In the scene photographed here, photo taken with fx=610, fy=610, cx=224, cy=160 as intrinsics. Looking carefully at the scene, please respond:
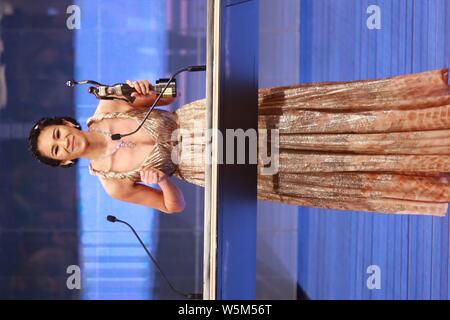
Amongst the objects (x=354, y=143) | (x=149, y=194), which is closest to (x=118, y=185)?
(x=149, y=194)

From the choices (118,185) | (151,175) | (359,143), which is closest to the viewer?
(359,143)

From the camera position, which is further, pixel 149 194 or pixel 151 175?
pixel 149 194

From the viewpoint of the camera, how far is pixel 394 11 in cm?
318

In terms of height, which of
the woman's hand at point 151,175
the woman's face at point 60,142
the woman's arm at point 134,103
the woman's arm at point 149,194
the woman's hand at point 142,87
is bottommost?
the woman's arm at point 149,194

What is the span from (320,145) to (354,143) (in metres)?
0.12

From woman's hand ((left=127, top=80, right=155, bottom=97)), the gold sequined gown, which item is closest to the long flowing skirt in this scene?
the gold sequined gown

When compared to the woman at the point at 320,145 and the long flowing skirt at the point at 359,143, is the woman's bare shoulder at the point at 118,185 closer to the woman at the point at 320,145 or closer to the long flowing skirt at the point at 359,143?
the woman at the point at 320,145

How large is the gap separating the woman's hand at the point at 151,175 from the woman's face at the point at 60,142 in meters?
0.26

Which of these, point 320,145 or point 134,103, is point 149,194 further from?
point 320,145

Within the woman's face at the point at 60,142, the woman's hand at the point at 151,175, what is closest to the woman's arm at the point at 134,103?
the woman's face at the point at 60,142

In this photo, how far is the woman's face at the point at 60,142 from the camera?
230 cm

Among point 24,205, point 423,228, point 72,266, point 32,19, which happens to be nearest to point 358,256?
point 423,228

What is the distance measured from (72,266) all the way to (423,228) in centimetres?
186

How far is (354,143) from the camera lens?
7.10 ft
